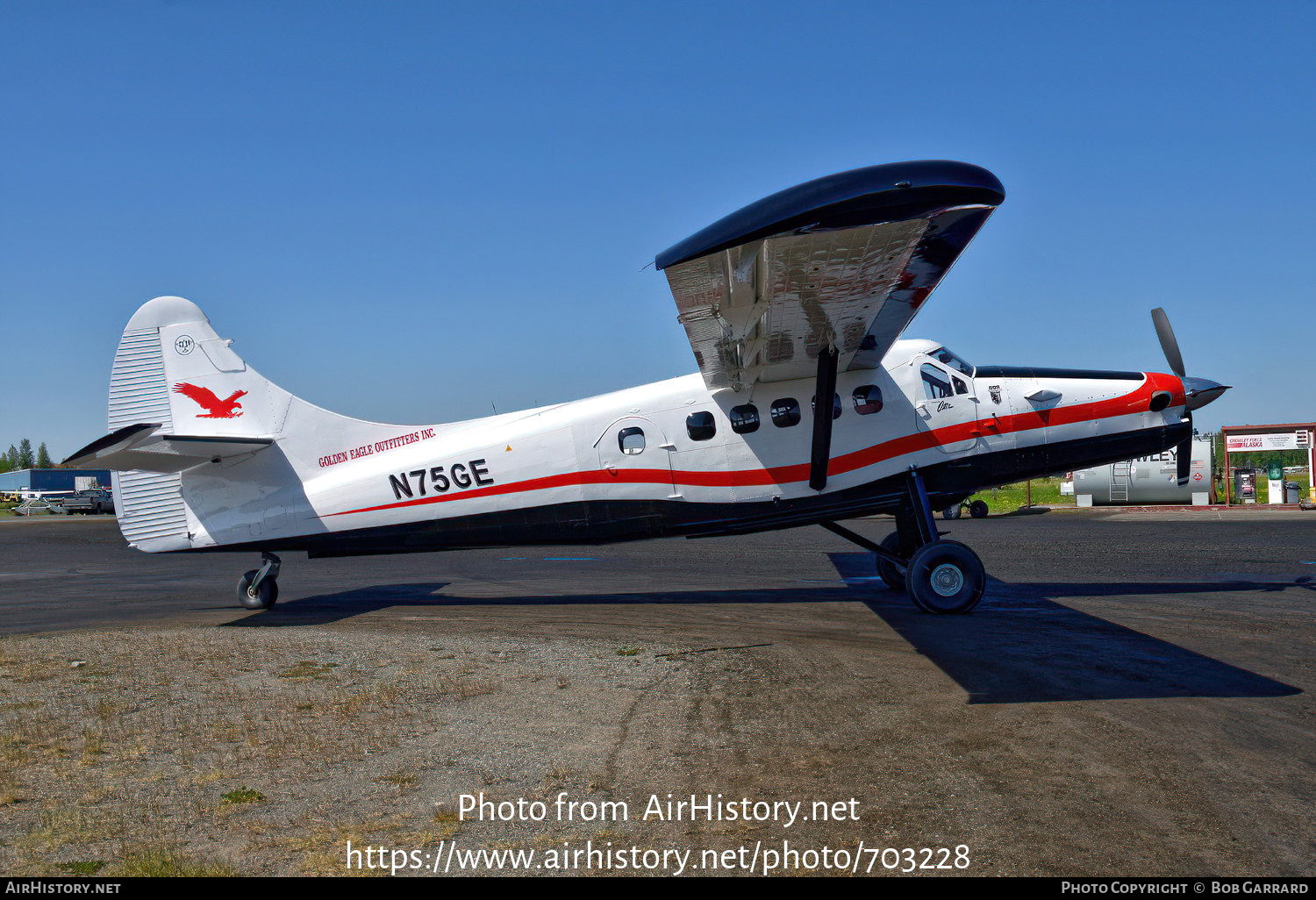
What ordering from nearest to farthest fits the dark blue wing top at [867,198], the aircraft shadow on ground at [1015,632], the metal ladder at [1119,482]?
the dark blue wing top at [867,198], the aircraft shadow on ground at [1015,632], the metal ladder at [1119,482]

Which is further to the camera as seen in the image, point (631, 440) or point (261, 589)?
point (261, 589)

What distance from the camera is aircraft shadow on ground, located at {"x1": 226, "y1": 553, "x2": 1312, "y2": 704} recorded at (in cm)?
707

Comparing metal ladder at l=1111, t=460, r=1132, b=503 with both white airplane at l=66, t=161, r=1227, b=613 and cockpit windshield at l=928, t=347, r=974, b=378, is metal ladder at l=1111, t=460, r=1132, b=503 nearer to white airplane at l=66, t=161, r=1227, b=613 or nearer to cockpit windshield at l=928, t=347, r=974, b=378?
white airplane at l=66, t=161, r=1227, b=613

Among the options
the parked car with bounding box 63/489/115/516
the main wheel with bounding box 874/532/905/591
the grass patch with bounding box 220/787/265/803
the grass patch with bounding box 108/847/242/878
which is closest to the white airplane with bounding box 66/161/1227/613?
the main wheel with bounding box 874/532/905/591

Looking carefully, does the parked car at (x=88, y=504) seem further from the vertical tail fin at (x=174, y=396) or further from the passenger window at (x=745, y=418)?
the passenger window at (x=745, y=418)

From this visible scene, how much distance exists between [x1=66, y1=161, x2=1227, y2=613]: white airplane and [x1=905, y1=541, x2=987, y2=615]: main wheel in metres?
0.03

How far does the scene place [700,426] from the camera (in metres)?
12.0

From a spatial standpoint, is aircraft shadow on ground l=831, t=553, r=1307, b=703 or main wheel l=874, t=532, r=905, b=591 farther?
main wheel l=874, t=532, r=905, b=591

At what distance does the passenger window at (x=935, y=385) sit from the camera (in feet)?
38.8

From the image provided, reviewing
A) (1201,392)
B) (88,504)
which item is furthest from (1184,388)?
(88,504)

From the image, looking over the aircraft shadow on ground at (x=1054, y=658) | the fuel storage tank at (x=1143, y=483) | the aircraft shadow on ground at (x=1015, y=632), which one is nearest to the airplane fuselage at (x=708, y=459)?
the aircraft shadow on ground at (x=1015, y=632)

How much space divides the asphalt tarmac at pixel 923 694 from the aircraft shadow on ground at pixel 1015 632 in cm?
5

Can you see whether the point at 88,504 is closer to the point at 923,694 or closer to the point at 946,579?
the point at 946,579

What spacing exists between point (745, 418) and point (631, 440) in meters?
1.66
